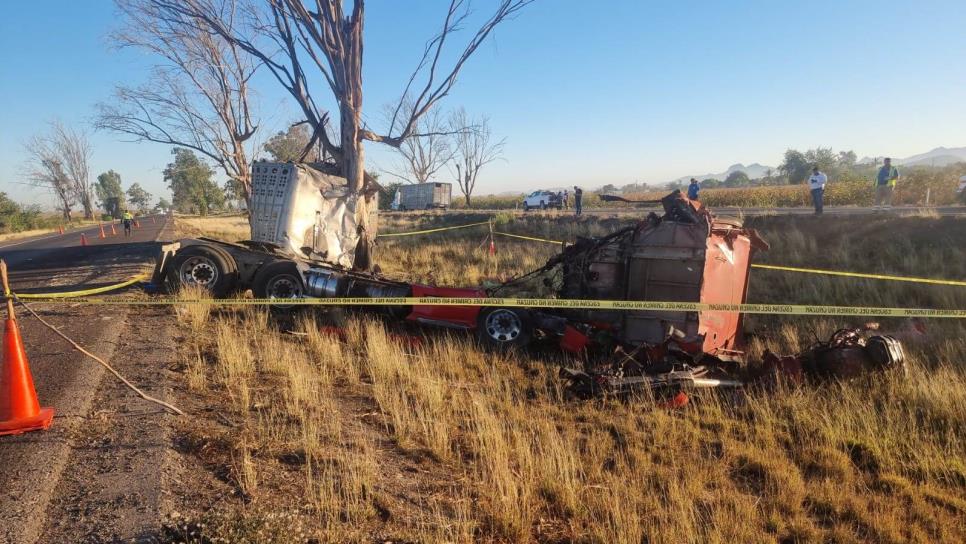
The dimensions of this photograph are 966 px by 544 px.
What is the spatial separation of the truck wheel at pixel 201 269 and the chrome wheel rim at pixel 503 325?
4420 mm

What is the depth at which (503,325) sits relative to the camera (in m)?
7.17

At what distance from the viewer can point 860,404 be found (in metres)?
5.03

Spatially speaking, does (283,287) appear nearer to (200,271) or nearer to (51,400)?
(200,271)

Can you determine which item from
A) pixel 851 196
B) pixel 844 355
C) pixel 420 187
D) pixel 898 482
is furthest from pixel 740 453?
pixel 420 187

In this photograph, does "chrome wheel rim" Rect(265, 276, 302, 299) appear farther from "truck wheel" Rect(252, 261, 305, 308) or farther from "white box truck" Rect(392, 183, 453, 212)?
"white box truck" Rect(392, 183, 453, 212)

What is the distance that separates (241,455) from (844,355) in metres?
5.92

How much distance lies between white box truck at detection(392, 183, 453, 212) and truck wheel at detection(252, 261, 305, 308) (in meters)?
42.0

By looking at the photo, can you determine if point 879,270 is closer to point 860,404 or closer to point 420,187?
point 860,404

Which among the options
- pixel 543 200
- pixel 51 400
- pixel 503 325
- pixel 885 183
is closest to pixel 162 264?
pixel 51 400

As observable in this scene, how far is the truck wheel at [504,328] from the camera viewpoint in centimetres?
708

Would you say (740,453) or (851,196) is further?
(851,196)

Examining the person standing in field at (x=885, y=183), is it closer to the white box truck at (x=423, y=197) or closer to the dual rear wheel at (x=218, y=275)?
the dual rear wheel at (x=218, y=275)

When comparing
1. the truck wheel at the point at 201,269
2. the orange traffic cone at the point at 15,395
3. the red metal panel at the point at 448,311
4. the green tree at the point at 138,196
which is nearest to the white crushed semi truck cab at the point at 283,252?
the truck wheel at the point at 201,269

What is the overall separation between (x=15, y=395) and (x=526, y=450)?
3.65 meters
